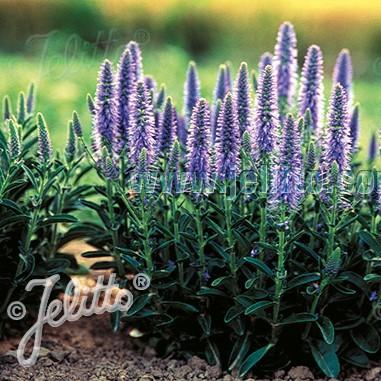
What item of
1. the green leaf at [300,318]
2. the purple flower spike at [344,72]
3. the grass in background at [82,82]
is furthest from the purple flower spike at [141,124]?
the grass in background at [82,82]

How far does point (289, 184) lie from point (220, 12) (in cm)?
1021

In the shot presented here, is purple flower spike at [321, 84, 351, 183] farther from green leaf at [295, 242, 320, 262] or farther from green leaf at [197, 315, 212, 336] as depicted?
green leaf at [197, 315, 212, 336]

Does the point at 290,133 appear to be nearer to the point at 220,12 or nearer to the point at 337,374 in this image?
the point at 337,374

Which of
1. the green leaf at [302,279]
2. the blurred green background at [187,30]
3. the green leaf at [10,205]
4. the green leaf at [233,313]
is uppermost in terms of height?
the blurred green background at [187,30]

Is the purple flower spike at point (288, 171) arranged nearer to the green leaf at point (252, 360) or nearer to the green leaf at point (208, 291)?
the green leaf at point (208, 291)

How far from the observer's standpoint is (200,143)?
161 inches

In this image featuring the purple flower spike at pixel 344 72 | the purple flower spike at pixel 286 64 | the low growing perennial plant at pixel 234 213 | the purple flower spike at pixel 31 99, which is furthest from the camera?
the purple flower spike at pixel 31 99

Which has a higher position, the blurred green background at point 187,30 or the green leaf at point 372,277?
the blurred green background at point 187,30

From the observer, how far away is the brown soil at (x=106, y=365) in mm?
4594

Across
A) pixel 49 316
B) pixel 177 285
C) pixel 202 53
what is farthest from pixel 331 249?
pixel 202 53

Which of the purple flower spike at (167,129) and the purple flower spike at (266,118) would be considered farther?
the purple flower spike at (167,129)

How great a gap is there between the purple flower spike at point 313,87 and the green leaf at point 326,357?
4.14 feet

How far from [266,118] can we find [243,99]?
37 cm

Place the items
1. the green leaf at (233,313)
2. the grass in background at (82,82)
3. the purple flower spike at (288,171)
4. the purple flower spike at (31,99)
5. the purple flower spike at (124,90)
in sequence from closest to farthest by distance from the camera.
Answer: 1. the purple flower spike at (288,171)
2. the green leaf at (233,313)
3. the purple flower spike at (124,90)
4. the purple flower spike at (31,99)
5. the grass in background at (82,82)
